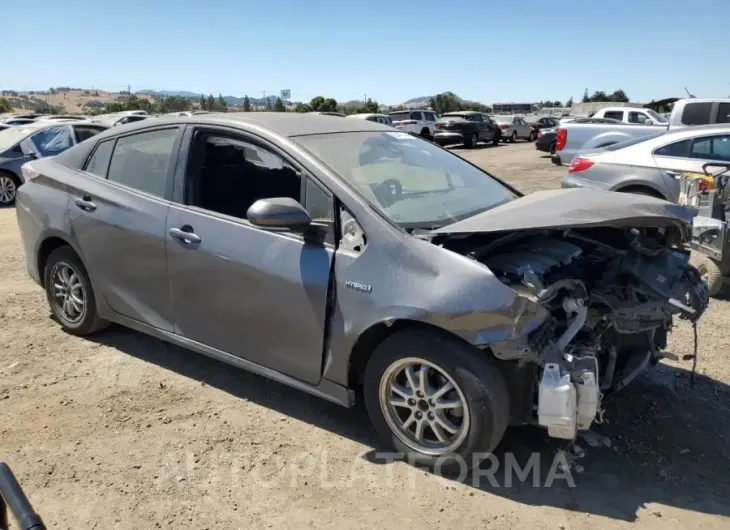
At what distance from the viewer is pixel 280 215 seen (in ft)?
10.4

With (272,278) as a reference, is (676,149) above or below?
above

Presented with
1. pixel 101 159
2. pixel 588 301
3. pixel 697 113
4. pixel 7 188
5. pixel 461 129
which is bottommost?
pixel 7 188

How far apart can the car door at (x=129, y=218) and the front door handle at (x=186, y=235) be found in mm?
114

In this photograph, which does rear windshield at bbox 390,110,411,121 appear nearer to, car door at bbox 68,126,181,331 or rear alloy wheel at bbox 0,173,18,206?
rear alloy wheel at bbox 0,173,18,206

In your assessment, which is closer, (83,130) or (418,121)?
(83,130)

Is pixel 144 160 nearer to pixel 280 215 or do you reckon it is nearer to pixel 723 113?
pixel 280 215

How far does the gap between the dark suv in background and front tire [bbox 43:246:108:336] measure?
24.9 meters

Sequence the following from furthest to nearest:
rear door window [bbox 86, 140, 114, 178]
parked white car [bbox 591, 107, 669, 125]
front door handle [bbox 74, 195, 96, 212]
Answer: parked white car [bbox 591, 107, 669, 125] → rear door window [bbox 86, 140, 114, 178] → front door handle [bbox 74, 195, 96, 212]

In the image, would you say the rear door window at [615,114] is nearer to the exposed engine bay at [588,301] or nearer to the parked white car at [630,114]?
the parked white car at [630,114]

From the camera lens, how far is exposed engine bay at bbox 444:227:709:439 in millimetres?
2842

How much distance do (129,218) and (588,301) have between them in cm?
286

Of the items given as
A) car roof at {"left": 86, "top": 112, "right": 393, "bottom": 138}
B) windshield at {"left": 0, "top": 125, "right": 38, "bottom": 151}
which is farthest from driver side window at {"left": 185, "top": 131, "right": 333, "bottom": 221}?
windshield at {"left": 0, "top": 125, "right": 38, "bottom": 151}

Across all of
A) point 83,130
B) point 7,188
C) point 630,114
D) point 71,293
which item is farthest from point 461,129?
point 71,293

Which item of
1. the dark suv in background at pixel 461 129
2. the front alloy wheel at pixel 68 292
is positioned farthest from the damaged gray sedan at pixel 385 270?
the dark suv in background at pixel 461 129
